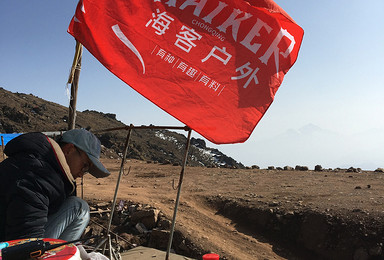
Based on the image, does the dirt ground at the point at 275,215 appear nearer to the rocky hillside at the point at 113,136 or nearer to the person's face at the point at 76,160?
the person's face at the point at 76,160

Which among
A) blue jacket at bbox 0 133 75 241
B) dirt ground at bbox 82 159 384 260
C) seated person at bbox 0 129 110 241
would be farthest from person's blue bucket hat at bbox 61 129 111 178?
dirt ground at bbox 82 159 384 260

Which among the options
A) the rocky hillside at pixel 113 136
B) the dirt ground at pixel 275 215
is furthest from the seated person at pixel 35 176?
the rocky hillside at pixel 113 136

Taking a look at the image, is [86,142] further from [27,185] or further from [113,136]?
[113,136]

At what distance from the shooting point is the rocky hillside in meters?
23.1

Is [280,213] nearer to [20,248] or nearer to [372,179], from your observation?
[372,179]

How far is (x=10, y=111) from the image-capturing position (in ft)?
78.9

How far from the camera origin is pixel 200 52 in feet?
10.3

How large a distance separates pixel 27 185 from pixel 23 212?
145 millimetres

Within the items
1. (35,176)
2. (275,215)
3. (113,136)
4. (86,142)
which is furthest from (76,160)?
(113,136)

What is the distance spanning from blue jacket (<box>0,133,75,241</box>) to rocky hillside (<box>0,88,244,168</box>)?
16.9 meters

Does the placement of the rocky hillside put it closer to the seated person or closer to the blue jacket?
the seated person

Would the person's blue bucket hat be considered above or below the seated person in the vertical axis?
above

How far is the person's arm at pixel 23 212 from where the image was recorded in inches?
72.8

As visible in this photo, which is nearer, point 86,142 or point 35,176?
point 35,176
